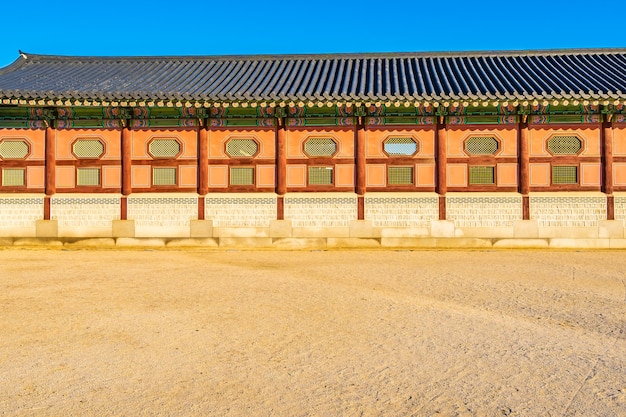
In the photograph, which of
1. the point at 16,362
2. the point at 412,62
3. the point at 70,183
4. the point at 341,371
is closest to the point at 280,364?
the point at 341,371

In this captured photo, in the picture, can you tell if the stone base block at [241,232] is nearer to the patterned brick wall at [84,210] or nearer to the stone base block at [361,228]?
the stone base block at [361,228]

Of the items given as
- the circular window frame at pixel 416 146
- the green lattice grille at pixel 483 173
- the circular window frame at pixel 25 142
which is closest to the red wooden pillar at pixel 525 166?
the green lattice grille at pixel 483 173

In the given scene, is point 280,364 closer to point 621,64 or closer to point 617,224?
point 617,224

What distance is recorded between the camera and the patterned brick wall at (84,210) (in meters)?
12.0

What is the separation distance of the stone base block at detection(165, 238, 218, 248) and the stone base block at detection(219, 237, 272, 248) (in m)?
0.23

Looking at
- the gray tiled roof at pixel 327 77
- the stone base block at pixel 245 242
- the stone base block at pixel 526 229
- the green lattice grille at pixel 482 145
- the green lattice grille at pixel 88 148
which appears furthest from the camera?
the green lattice grille at pixel 88 148

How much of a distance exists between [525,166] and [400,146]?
3.08 metres

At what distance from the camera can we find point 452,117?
1164cm

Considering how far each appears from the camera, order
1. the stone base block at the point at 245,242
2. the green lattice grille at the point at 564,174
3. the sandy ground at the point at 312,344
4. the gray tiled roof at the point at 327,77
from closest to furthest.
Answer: the sandy ground at the point at 312,344 → the gray tiled roof at the point at 327,77 → the green lattice grille at the point at 564,174 → the stone base block at the point at 245,242

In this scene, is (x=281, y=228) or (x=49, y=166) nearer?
(x=281, y=228)

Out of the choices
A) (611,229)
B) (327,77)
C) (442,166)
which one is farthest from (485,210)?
(327,77)

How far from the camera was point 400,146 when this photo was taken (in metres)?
11.8

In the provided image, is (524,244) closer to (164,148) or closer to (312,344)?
(312,344)

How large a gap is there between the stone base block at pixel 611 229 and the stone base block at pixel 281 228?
7594 millimetres
